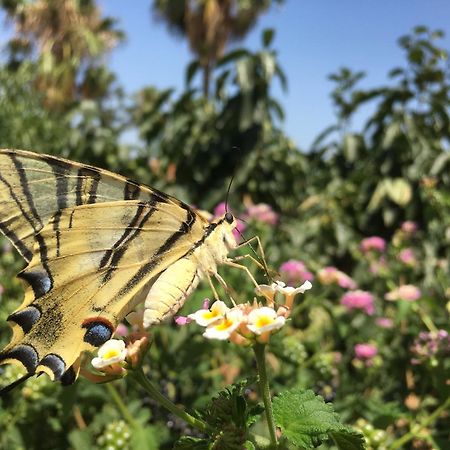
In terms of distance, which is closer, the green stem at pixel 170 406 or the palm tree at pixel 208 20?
the green stem at pixel 170 406

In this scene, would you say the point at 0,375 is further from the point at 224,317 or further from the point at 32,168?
the point at 224,317

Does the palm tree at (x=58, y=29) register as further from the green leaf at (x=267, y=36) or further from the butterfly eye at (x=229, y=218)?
the butterfly eye at (x=229, y=218)

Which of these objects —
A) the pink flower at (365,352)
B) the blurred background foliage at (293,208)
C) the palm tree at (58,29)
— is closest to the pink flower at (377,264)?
the blurred background foliage at (293,208)

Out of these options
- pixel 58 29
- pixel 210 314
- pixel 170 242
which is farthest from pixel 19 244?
pixel 58 29

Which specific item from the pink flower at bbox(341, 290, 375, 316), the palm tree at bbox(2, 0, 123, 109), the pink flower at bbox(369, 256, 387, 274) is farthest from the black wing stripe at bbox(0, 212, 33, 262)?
the palm tree at bbox(2, 0, 123, 109)

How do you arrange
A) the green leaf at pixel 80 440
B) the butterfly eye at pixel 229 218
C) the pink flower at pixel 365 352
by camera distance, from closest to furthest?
the butterfly eye at pixel 229 218
the green leaf at pixel 80 440
the pink flower at pixel 365 352

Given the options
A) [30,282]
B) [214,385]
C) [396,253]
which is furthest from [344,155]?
[30,282]
